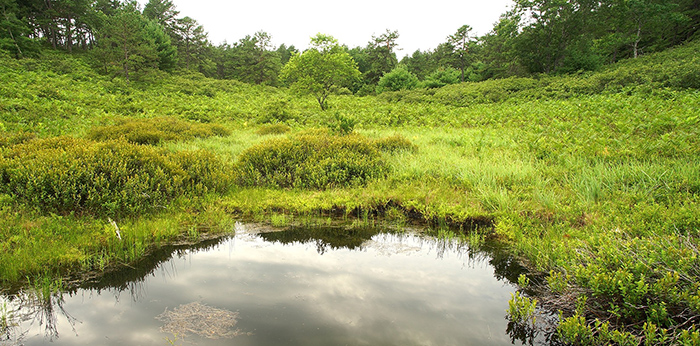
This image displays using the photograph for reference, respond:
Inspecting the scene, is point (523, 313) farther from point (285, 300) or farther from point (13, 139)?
point (13, 139)

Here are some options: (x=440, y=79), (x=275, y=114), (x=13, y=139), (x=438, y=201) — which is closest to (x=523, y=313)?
(x=438, y=201)

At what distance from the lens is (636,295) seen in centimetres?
260

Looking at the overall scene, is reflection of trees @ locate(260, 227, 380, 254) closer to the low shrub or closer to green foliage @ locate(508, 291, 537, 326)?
green foliage @ locate(508, 291, 537, 326)

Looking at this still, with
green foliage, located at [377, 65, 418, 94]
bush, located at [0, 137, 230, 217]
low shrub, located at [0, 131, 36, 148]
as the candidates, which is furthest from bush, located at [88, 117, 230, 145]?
green foliage, located at [377, 65, 418, 94]

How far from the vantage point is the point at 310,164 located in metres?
7.49

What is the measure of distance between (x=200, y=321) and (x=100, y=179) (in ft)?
12.7

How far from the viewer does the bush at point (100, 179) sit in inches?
201

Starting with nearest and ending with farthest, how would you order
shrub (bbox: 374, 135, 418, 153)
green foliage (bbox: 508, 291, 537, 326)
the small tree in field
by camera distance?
green foliage (bbox: 508, 291, 537, 326)
shrub (bbox: 374, 135, 418, 153)
the small tree in field

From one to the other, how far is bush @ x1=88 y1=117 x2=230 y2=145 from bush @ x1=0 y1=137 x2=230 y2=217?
3.44 meters

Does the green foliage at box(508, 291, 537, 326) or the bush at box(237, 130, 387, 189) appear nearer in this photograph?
the green foliage at box(508, 291, 537, 326)

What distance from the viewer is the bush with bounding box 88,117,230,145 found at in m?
10.5

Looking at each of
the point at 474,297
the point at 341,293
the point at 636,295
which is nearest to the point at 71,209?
the point at 341,293

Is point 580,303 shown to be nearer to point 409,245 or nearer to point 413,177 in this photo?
point 409,245

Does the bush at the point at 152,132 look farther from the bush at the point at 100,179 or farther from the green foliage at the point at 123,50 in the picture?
the green foliage at the point at 123,50
